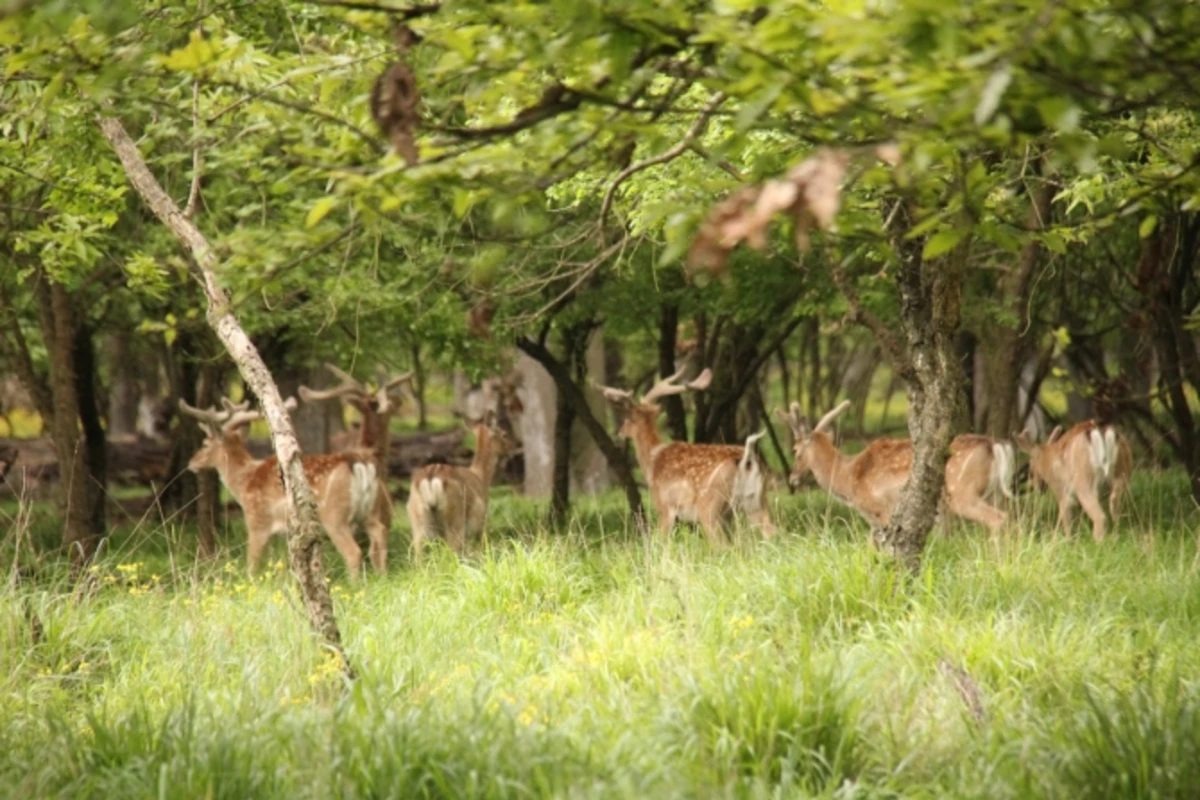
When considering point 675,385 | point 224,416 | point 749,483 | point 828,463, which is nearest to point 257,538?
point 224,416

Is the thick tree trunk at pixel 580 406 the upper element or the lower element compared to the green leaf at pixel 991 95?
lower

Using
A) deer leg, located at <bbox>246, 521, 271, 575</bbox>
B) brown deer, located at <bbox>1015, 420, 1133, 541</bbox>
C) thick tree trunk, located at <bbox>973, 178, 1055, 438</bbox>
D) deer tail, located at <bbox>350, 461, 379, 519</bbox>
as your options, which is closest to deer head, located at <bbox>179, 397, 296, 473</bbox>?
deer leg, located at <bbox>246, 521, 271, 575</bbox>

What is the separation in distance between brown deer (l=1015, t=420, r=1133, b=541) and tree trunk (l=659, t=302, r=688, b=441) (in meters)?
4.24

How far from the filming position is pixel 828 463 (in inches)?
529

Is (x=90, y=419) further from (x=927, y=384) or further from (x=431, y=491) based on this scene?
(x=927, y=384)

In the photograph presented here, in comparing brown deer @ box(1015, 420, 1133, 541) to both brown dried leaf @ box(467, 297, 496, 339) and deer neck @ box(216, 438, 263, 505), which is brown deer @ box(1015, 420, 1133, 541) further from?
deer neck @ box(216, 438, 263, 505)

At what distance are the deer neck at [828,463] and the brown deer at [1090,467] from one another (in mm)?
1614

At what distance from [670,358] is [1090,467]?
511 cm

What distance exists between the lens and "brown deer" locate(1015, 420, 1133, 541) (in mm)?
11945

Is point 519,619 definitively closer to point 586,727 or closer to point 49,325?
point 586,727

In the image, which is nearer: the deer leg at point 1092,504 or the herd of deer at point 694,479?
the deer leg at point 1092,504

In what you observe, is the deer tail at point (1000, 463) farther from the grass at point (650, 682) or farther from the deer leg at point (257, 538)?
the deer leg at point (257, 538)

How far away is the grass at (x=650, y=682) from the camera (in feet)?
16.2

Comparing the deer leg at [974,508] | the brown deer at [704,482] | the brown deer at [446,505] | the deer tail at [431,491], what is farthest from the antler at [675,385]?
the deer leg at [974,508]
